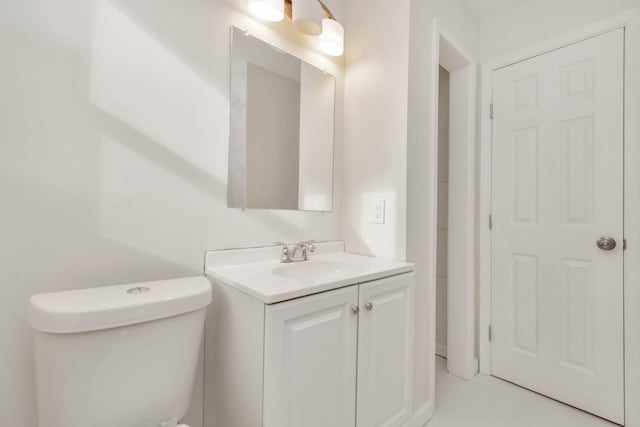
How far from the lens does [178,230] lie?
3.57ft

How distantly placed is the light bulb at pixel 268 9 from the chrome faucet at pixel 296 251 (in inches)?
40.2

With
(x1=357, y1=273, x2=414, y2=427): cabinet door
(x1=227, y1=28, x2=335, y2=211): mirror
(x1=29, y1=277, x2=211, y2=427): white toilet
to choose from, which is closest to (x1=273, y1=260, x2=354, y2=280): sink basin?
(x1=357, y1=273, x2=414, y2=427): cabinet door

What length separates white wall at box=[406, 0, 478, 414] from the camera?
54.7 inches

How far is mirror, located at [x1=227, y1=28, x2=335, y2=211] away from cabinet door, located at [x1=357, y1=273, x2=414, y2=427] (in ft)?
1.98

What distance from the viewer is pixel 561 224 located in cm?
163

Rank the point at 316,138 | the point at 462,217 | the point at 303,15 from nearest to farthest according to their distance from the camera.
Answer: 1. the point at 303,15
2. the point at 316,138
3. the point at 462,217

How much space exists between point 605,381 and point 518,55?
6.30 feet

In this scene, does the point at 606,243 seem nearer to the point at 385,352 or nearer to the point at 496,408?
the point at 496,408

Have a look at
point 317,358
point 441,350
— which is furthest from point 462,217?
point 317,358

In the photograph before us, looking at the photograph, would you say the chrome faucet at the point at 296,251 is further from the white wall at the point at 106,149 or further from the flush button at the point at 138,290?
the flush button at the point at 138,290

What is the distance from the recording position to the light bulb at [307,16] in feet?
4.17

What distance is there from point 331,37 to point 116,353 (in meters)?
1.56

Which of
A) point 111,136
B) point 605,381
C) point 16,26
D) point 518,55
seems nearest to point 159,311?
point 111,136

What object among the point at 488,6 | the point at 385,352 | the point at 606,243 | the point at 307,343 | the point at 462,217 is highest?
the point at 488,6
